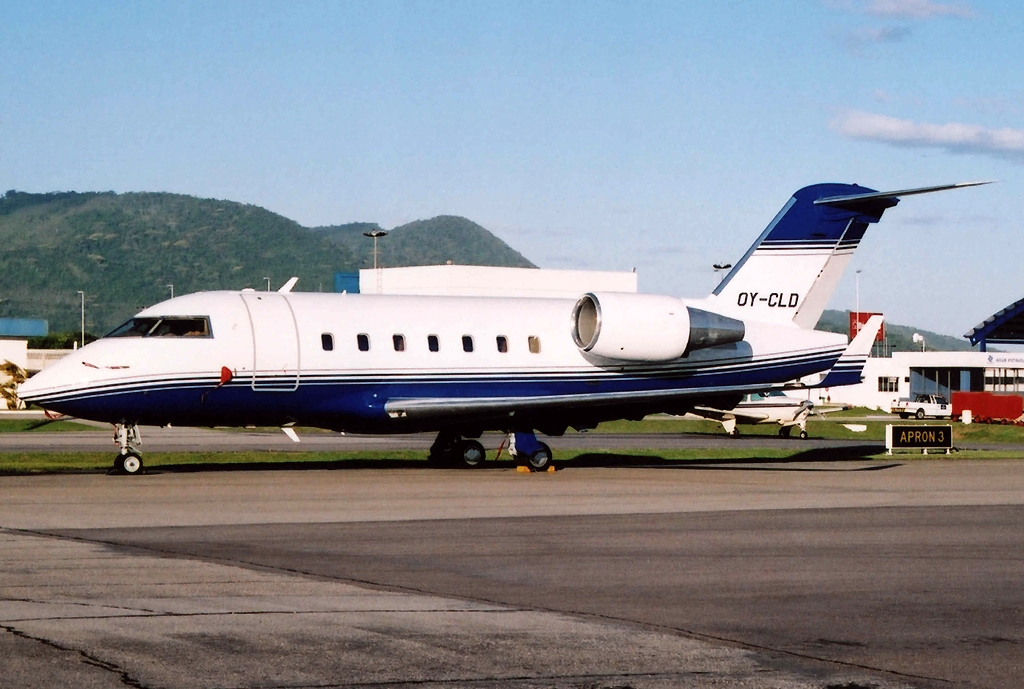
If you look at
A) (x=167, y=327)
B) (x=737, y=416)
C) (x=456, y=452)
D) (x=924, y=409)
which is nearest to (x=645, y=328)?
(x=456, y=452)

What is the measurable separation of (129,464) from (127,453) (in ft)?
1.19

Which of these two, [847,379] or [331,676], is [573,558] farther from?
[847,379]

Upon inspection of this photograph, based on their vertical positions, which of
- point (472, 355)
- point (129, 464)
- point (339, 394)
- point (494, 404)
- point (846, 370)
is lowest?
point (129, 464)

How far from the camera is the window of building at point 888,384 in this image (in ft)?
389

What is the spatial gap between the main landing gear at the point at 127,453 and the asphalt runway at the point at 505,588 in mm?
3532

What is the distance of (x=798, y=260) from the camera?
109 ft

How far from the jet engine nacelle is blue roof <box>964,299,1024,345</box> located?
64550 millimetres

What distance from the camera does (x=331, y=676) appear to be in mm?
8562

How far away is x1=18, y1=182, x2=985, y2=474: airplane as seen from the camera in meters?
27.1

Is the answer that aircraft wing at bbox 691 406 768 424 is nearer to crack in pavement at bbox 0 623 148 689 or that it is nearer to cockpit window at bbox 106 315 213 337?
cockpit window at bbox 106 315 213 337

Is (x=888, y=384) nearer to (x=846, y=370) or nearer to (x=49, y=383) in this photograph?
(x=846, y=370)

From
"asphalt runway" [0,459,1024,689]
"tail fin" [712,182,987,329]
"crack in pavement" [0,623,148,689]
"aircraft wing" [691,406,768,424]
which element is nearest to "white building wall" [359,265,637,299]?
"aircraft wing" [691,406,768,424]

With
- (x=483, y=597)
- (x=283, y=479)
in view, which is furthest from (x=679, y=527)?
(x=283, y=479)

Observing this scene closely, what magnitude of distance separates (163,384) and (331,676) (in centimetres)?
1937
